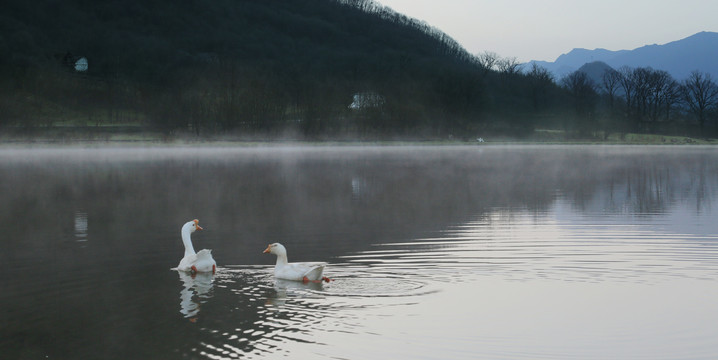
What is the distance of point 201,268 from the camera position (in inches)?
635

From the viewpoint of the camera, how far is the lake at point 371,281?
11.3 meters

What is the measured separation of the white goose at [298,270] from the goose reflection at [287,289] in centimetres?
10

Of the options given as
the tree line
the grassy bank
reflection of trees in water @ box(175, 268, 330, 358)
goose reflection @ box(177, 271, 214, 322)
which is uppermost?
the tree line

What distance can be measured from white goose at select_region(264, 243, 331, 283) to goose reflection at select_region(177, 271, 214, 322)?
4.55ft

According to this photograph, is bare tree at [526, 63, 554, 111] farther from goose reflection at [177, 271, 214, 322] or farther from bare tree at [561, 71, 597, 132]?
goose reflection at [177, 271, 214, 322]

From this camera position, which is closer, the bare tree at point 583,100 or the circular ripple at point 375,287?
the circular ripple at point 375,287

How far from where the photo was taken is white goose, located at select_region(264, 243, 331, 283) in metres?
15.0

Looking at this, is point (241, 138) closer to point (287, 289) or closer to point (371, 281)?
point (371, 281)

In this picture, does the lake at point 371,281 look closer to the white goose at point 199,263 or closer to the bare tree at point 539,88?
the white goose at point 199,263

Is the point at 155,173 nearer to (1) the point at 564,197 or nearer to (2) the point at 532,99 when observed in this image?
(1) the point at 564,197

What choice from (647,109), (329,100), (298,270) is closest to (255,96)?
(329,100)

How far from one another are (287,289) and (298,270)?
49 centimetres

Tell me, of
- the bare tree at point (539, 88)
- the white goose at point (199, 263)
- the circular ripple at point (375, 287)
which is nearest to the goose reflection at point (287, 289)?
the circular ripple at point (375, 287)

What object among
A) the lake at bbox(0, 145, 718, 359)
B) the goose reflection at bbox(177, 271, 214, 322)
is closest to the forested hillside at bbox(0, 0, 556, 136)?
the lake at bbox(0, 145, 718, 359)
